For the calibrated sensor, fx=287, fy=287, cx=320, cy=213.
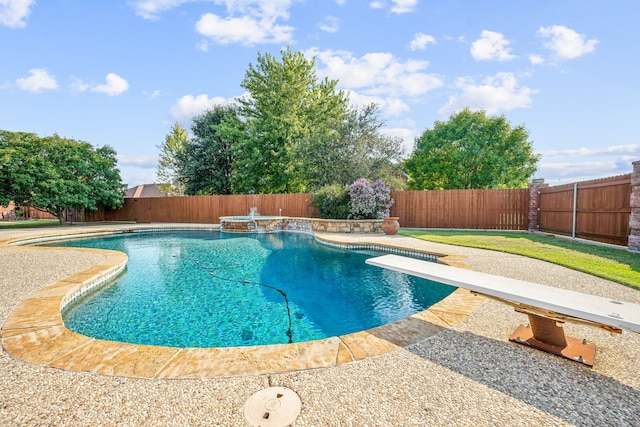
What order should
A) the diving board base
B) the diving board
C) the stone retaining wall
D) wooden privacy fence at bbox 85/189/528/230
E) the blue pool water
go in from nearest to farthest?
the diving board → the diving board base → the blue pool water → the stone retaining wall → wooden privacy fence at bbox 85/189/528/230

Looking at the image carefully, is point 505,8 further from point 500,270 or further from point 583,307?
point 583,307

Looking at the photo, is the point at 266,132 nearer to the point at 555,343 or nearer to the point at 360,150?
the point at 360,150

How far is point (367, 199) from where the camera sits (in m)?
11.1

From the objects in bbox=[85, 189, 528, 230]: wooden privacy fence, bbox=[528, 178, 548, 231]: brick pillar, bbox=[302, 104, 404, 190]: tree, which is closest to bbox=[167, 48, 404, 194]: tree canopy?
bbox=[302, 104, 404, 190]: tree

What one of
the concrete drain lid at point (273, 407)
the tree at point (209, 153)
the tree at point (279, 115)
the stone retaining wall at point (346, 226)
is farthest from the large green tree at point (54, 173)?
the concrete drain lid at point (273, 407)

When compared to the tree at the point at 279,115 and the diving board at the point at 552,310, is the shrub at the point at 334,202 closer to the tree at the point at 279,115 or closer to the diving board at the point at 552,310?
the tree at the point at 279,115

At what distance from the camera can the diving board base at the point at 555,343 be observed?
210 centimetres

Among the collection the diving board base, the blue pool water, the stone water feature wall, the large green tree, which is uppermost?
the large green tree

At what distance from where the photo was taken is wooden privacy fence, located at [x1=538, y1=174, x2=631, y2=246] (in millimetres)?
6680

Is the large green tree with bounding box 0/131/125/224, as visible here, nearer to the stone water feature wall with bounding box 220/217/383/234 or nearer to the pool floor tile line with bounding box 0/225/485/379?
the stone water feature wall with bounding box 220/217/383/234

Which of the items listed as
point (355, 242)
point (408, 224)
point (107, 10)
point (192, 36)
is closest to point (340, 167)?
point (408, 224)

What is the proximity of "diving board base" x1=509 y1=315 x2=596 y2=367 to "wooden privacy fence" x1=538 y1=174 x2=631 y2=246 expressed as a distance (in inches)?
257

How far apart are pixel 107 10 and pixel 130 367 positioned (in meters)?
9.98

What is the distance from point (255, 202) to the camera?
16562 millimetres
